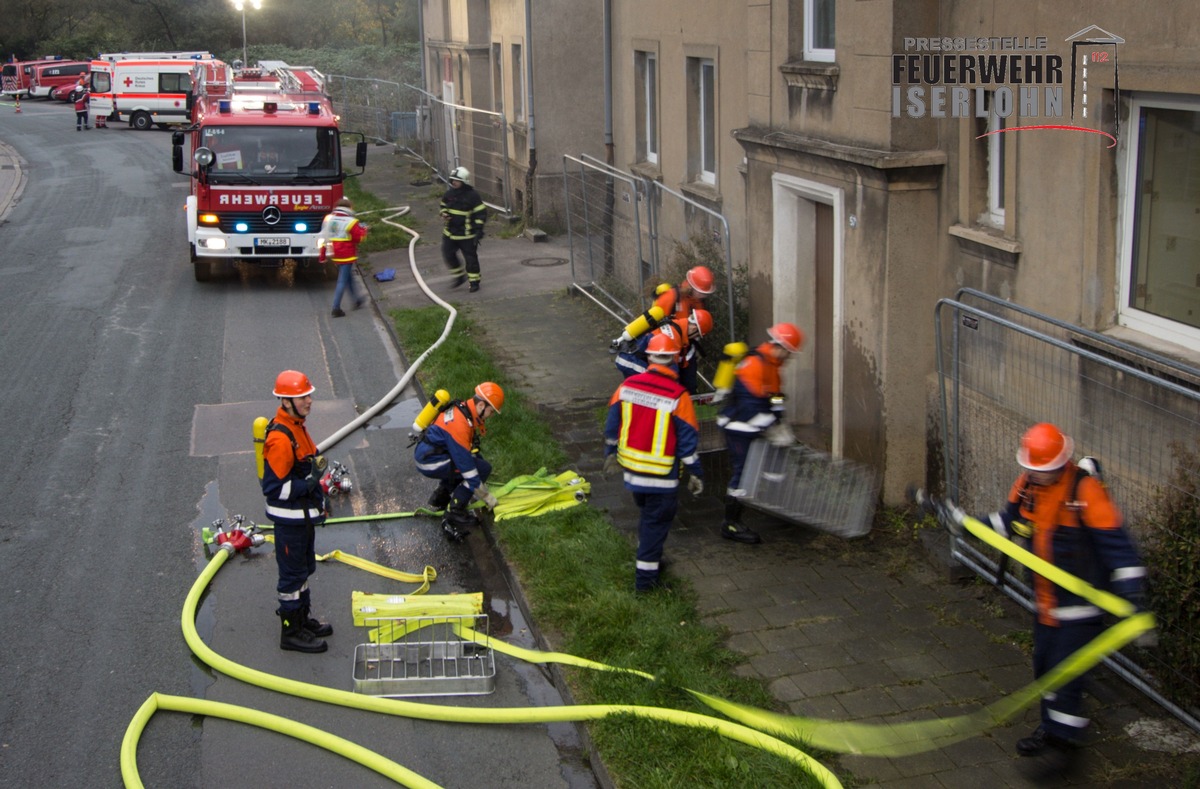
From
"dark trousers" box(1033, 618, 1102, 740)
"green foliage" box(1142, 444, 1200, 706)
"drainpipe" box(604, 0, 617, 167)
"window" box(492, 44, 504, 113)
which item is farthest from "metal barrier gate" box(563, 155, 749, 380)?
"window" box(492, 44, 504, 113)

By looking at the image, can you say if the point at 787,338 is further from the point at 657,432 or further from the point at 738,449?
the point at 657,432

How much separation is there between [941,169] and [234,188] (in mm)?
11759

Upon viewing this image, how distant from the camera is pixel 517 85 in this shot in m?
20.7

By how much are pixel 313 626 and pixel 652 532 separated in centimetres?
213

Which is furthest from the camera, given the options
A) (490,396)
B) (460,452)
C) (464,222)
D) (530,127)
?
(530,127)

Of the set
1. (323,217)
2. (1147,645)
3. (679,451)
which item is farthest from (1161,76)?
(323,217)

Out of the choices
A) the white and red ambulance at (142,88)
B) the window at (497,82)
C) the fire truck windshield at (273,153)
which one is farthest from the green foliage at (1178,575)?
the white and red ambulance at (142,88)

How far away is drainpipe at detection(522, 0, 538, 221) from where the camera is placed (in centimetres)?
1891

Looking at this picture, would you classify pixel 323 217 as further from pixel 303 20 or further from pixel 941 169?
pixel 303 20

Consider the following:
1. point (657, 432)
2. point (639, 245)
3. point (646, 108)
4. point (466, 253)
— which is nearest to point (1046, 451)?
point (657, 432)

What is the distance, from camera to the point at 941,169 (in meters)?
7.90

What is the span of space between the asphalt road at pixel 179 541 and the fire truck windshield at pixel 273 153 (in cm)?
166

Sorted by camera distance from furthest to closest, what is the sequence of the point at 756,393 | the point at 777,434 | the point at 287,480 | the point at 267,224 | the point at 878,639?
1. the point at 267,224
2. the point at 777,434
3. the point at 756,393
4. the point at 287,480
5. the point at 878,639

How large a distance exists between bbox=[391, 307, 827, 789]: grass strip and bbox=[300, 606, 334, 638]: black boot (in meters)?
1.25
